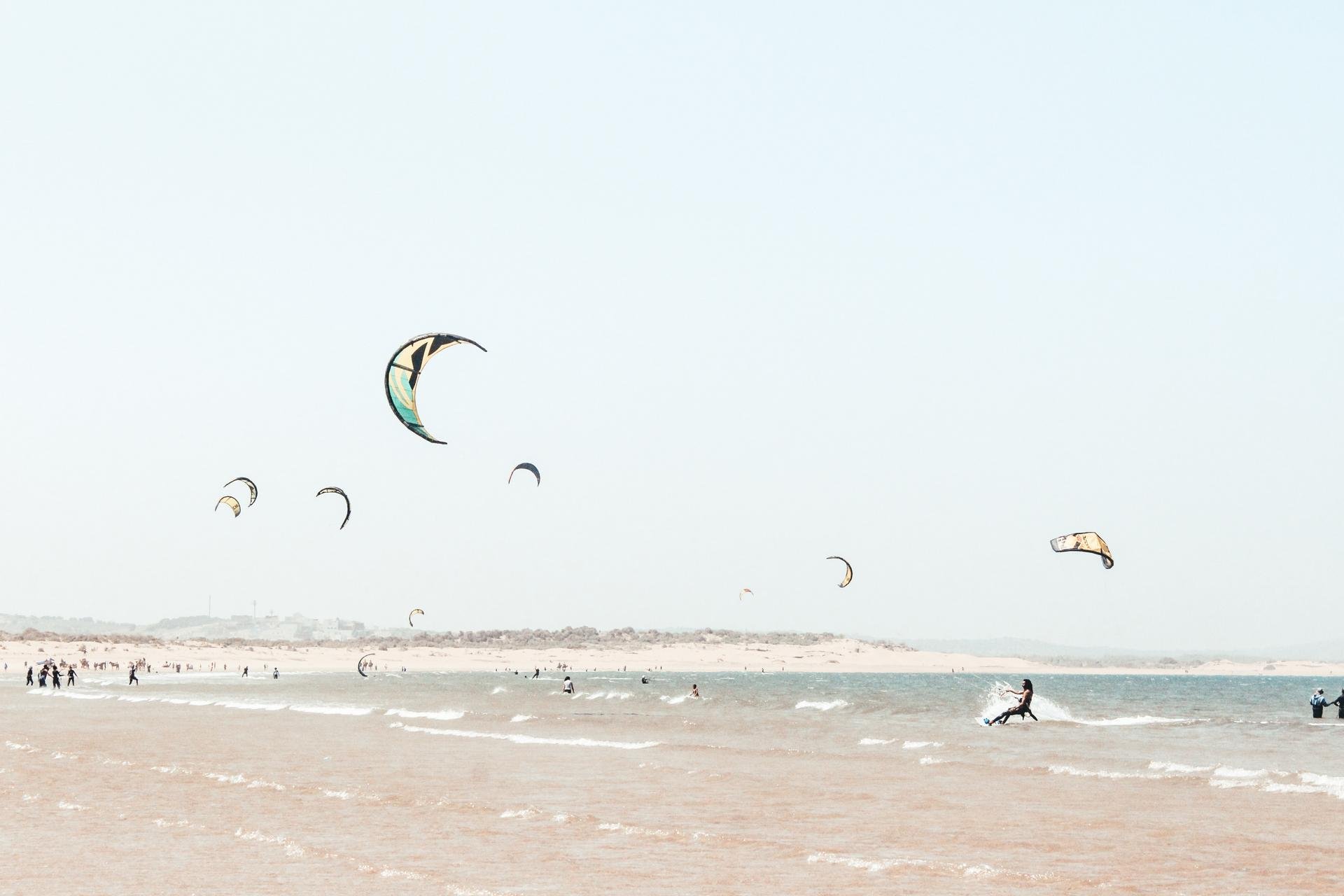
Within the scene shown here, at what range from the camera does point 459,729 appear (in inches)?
1090

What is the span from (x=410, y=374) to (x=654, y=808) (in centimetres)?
896

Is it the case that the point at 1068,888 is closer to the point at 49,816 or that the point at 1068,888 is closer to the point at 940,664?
the point at 49,816

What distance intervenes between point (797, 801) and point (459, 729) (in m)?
14.3

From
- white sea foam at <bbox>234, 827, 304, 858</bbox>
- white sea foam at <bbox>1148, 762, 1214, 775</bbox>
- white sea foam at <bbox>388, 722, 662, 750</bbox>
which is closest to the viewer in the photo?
white sea foam at <bbox>234, 827, 304, 858</bbox>

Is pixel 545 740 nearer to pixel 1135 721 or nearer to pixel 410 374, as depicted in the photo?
pixel 410 374

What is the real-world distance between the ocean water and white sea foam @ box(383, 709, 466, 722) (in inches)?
80.2

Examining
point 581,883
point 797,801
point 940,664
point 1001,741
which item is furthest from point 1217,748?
point 940,664

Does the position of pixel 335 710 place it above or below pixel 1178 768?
below

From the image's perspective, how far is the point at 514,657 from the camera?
14350cm

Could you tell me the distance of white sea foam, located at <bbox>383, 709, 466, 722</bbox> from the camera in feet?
106

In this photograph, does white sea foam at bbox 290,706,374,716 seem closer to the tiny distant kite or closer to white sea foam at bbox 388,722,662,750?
white sea foam at bbox 388,722,662,750

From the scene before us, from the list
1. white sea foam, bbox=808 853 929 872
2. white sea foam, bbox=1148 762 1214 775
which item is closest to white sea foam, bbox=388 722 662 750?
white sea foam, bbox=1148 762 1214 775

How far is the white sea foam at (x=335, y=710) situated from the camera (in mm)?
33781

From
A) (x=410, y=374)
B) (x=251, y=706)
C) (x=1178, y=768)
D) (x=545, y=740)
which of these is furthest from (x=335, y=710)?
(x=1178, y=768)
